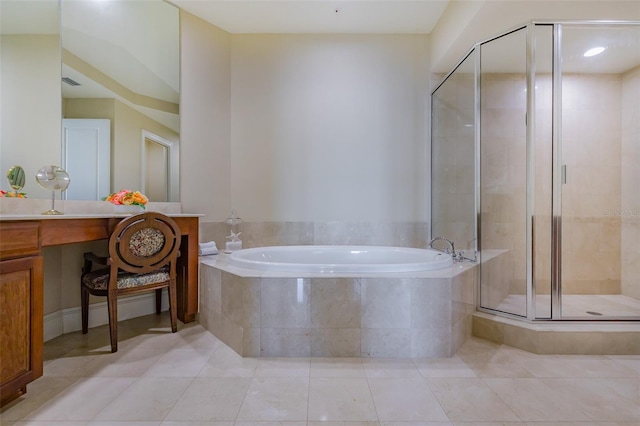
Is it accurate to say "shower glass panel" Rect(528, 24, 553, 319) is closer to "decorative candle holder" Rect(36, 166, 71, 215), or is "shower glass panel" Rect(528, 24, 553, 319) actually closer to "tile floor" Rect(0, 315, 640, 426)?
"tile floor" Rect(0, 315, 640, 426)

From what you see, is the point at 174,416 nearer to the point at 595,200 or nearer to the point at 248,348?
the point at 248,348

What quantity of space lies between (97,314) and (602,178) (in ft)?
14.5

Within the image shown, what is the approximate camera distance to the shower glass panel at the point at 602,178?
2.53 metres

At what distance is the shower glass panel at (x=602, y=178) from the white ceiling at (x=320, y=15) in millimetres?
1400

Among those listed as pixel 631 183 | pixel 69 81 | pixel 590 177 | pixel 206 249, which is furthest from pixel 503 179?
pixel 69 81

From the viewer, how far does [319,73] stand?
2.89 meters

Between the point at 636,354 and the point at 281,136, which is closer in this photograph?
the point at 636,354

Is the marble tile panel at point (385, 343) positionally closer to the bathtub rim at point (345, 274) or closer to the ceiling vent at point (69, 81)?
the bathtub rim at point (345, 274)

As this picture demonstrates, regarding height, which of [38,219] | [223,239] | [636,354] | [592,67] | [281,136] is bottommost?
[636,354]

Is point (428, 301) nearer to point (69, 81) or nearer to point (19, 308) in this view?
point (19, 308)

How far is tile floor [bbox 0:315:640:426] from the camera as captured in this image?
121 cm

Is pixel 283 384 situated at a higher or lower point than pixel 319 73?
lower

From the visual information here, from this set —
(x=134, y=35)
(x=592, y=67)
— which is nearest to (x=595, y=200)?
(x=592, y=67)

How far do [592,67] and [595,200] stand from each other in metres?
1.18
